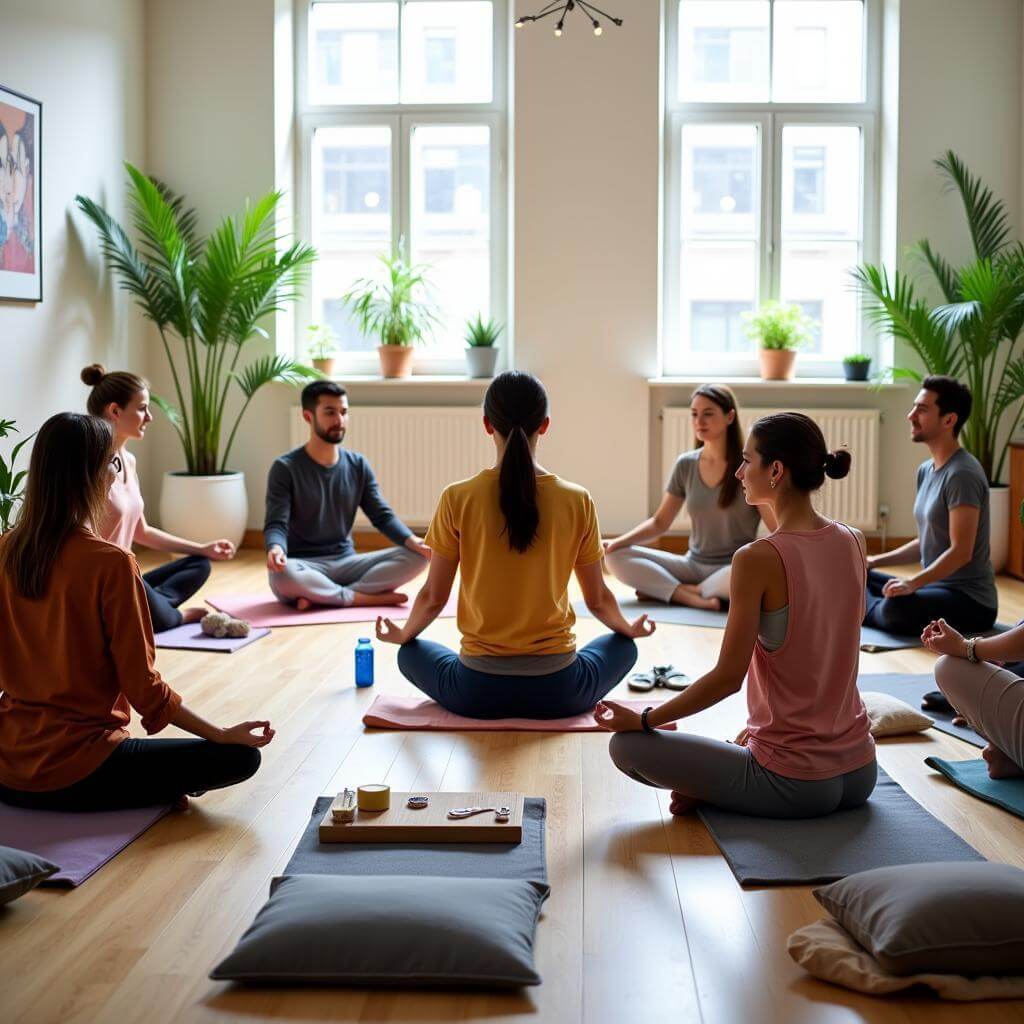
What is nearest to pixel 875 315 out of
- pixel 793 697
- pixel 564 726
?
pixel 564 726

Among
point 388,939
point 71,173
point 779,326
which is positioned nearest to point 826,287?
point 779,326

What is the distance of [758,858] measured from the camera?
2611 millimetres

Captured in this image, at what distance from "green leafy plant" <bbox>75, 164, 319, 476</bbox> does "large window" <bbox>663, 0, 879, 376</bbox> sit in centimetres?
222

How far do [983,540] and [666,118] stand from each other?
3.70 meters

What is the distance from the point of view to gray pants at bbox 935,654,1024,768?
299cm

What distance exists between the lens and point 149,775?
282 cm

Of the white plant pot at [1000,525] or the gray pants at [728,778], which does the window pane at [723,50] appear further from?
the gray pants at [728,778]

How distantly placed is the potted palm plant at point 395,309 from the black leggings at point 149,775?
15.3 ft

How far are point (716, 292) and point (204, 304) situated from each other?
289 centimetres

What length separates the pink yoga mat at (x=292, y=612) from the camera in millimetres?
5203

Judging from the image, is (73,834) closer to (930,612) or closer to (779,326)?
(930,612)

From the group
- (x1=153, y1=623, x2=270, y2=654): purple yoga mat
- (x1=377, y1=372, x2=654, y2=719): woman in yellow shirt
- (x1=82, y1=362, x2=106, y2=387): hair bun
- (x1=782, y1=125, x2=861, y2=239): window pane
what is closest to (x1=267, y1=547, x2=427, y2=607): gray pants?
(x1=153, y1=623, x2=270, y2=654): purple yoga mat

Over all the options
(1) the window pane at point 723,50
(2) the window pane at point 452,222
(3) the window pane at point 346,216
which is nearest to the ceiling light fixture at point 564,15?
(1) the window pane at point 723,50

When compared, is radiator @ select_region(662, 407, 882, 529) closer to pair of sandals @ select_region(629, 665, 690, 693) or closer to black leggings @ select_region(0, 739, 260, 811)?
pair of sandals @ select_region(629, 665, 690, 693)
